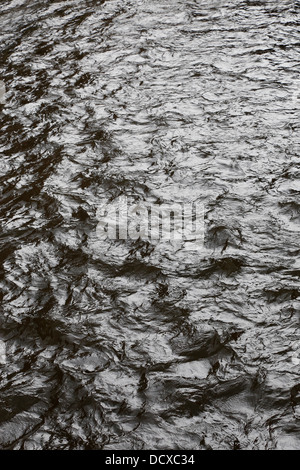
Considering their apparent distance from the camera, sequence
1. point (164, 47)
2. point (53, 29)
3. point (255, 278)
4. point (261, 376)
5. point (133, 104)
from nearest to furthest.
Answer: point (261, 376), point (255, 278), point (133, 104), point (164, 47), point (53, 29)

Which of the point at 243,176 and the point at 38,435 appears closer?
the point at 38,435

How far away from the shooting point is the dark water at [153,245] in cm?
231

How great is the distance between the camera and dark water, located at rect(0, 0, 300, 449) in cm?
231

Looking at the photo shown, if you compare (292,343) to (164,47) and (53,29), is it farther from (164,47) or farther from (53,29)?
(53,29)

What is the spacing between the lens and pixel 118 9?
5559 millimetres

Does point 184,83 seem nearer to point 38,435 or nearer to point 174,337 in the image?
point 174,337

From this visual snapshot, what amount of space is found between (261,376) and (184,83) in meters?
2.59

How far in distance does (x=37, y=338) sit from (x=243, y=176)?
1539 mm

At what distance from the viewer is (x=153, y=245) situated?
10.1 feet

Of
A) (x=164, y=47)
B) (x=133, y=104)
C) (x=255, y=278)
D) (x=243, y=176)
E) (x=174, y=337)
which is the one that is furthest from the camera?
(x=164, y=47)

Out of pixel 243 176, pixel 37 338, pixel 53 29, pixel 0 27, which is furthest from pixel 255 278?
pixel 0 27

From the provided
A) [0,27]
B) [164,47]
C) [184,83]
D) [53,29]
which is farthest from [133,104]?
[0,27]

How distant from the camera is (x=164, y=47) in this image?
15.8 feet
